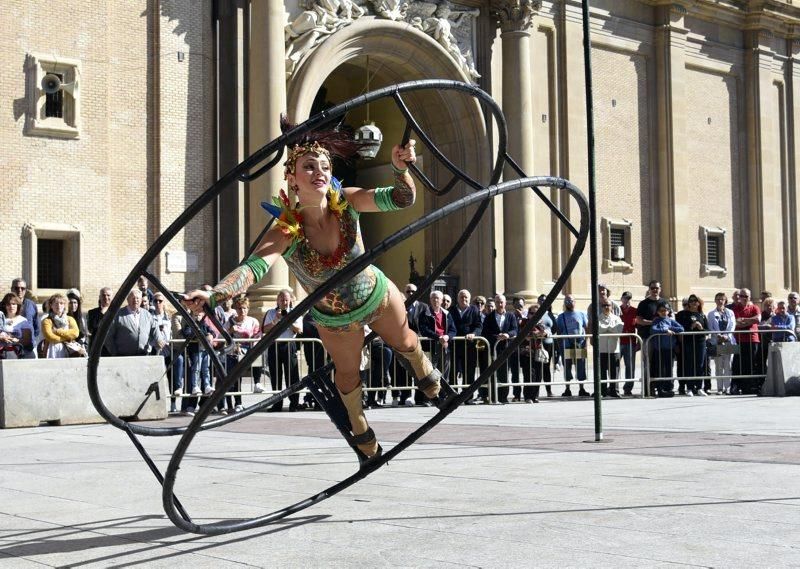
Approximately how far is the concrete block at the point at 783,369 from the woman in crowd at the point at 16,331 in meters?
12.0

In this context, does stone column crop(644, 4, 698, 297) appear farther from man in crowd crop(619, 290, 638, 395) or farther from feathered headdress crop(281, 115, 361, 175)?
feathered headdress crop(281, 115, 361, 175)

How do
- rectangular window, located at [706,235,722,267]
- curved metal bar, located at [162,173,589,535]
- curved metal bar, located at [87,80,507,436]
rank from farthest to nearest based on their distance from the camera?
rectangular window, located at [706,235,722,267], curved metal bar, located at [162,173,589,535], curved metal bar, located at [87,80,507,436]

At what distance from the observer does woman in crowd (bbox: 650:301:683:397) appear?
2056cm

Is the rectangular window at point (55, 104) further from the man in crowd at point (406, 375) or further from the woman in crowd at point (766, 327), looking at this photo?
the woman in crowd at point (766, 327)

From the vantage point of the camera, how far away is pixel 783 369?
20.2 meters

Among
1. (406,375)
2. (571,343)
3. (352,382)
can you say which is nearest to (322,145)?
(352,382)

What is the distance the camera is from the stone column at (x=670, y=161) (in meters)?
36.3

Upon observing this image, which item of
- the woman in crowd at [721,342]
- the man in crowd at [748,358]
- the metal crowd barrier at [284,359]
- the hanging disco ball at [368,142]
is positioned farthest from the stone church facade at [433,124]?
the hanging disco ball at [368,142]

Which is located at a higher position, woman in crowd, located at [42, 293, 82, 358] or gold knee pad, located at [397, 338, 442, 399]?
woman in crowd, located at [42, 293, 82, 358]

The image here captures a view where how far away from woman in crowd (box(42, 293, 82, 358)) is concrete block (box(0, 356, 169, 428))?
1131 mm

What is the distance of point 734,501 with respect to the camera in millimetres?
7191

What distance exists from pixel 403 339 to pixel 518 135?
80.7 ft

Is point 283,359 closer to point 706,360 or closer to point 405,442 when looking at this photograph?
point 706,360

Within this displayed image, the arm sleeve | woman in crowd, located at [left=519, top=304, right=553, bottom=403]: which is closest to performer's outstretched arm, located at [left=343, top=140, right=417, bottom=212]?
the arm sleeve
